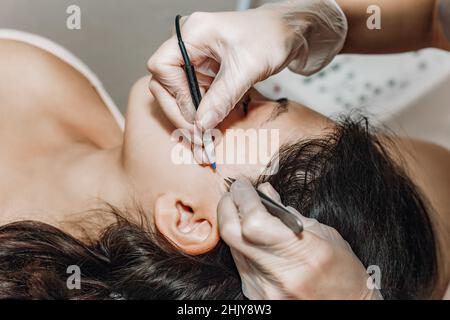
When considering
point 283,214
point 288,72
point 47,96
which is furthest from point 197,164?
point 288,72

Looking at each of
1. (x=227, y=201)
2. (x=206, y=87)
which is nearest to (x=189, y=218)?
(x=227, y=201)

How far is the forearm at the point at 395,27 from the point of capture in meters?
1.04

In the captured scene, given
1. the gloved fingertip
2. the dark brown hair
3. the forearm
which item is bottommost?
the dark brown hair

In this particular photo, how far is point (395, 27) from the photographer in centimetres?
107

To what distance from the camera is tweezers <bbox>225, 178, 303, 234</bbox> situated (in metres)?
0.63

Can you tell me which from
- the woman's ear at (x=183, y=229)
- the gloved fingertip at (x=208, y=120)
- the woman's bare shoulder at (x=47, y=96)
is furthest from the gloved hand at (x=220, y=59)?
the woman's bare shoulder at (x=47, y=96)

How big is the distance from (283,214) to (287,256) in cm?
5

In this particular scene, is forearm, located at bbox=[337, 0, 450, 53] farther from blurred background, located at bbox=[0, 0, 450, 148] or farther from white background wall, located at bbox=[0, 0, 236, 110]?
white background wall, located at bbox=[0, 0, 236, 110]

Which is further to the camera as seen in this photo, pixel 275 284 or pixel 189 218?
pixel 189 218

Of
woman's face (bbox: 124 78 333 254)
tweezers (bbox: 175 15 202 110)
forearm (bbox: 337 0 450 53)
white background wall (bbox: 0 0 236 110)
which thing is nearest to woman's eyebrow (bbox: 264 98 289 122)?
woman's face (bbox: 124 78 333 254)

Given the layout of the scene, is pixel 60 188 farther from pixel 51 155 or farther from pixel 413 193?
pixel 413 193

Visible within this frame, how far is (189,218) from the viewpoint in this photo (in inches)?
31.4

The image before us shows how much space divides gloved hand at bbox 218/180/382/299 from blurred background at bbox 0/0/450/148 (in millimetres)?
549
